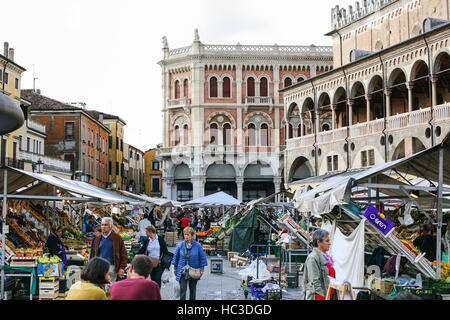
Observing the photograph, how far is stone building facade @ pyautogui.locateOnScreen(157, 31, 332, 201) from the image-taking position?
4962 cm

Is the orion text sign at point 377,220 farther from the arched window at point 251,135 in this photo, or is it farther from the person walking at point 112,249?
the arched window at point 251,135

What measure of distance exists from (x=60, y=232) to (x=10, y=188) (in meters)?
5.47

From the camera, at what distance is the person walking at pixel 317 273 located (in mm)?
6664

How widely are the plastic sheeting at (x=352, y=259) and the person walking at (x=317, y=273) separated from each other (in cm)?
233

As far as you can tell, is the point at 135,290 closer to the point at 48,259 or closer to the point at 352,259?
the point at 352,259

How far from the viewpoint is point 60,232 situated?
18719 millimetres

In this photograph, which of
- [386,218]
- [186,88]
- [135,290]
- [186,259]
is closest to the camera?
[135,290]

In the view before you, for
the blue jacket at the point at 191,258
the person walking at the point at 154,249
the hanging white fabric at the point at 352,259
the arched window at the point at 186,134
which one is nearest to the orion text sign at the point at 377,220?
the hanging white fabric at the point at 352,259

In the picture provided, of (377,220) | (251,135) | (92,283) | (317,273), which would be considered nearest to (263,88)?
(251,135)

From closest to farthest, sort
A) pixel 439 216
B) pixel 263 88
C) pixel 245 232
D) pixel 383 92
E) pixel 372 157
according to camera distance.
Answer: pixel 439 216 → pixel 245 232 → pixel 383 92 → pixel 372 157 → pixel 263 88

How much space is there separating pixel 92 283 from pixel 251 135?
45432mm

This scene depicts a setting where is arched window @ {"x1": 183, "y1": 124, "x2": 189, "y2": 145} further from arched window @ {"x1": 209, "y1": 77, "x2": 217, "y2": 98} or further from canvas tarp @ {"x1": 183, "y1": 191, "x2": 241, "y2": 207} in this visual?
canvas tarp @ {"x1": 183, "y1": 191, "x2": 241, "y2": 207}

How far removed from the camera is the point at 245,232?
60.6 ft

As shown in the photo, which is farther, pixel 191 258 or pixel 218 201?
pixel 218 201
